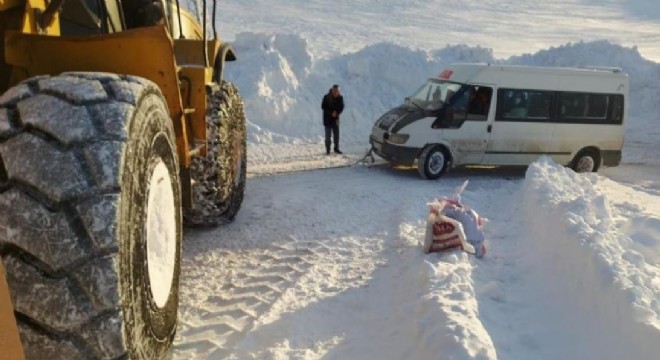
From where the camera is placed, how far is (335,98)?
14.3m

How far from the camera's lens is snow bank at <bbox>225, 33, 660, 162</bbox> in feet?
54.2

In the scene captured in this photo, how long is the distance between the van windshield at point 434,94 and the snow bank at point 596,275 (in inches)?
172

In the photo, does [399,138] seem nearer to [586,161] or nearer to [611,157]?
[586,161]

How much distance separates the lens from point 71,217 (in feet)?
7.63

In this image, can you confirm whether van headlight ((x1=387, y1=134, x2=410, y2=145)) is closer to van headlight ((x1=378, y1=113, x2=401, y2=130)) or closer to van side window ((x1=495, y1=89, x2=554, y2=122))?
van headlight ((x1=378, y1=113, x2=401, y2=130))

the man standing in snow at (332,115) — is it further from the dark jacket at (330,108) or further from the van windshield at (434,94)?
the van windshield at (434,94)

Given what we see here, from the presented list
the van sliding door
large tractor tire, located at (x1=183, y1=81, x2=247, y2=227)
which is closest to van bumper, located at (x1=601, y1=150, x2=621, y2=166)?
the van sliding door

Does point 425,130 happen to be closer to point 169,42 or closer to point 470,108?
→ point 470,108

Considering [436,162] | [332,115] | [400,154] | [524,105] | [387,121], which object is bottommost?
[436,162]

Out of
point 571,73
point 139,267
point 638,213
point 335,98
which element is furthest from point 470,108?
point 139,267

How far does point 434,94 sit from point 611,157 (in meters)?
4.12

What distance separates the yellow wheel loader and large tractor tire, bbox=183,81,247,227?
2.73 meters

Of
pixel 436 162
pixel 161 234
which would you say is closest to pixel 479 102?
pixel 436 162

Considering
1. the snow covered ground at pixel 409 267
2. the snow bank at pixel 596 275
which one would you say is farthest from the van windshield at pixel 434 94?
the snow bank at pixel 596 275
